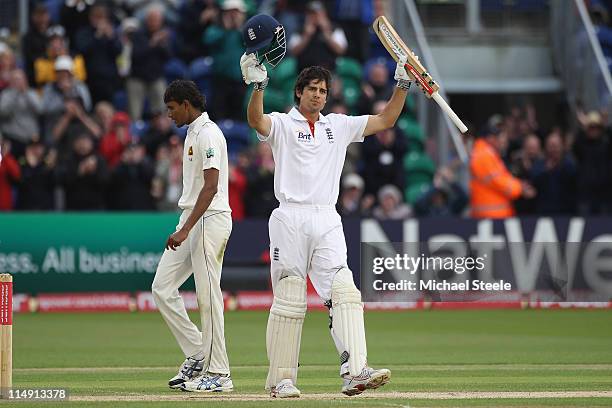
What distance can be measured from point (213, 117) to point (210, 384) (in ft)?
41.6

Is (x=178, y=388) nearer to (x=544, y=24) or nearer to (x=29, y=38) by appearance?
(x=29, y=38)

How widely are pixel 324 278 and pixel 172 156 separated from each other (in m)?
11.1

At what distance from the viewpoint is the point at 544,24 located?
88.1 ft

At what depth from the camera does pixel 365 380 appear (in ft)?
33.3

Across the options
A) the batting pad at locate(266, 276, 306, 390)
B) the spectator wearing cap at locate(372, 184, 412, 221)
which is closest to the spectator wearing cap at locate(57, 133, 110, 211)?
the spectator wearing cap at locate(372, 184, 412, 221)

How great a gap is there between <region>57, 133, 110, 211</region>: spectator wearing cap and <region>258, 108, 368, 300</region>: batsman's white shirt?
35.8 ft

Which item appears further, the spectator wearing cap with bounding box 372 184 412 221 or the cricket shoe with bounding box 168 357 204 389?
the spectator wearing cap with bounding box 372 184 412 221

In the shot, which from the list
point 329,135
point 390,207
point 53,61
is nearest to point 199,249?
point 329,135

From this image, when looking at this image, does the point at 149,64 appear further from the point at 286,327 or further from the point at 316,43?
the point at 286,327

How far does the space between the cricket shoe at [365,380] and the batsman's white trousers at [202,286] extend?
4.14 feet

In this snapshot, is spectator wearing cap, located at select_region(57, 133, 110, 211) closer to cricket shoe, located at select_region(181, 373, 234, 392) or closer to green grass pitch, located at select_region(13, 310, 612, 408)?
green grass pitch, located at select_region(13, 310, 612, 408)

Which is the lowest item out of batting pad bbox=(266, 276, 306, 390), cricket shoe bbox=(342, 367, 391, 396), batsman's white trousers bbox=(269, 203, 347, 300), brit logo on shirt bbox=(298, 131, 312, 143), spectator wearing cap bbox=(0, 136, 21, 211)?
cricket shoe bbox=(342, 367, 391, 396)

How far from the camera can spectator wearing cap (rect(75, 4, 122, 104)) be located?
2325cm

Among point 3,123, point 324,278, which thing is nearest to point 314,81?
point 324,278
